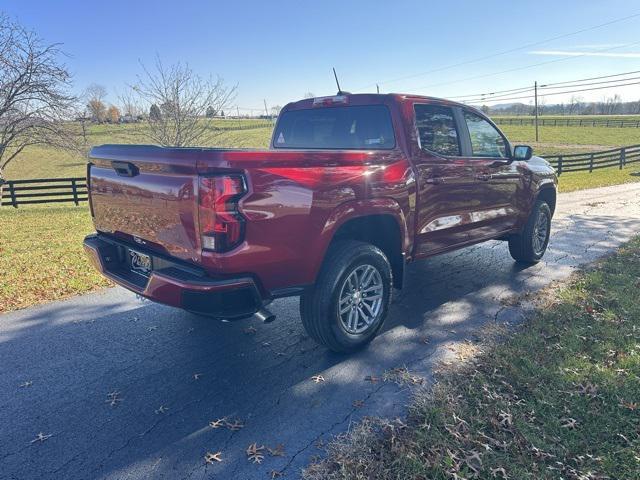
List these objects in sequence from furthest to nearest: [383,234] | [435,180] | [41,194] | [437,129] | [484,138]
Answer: [41,194]
[484,138]
[437,129]
[435,180]
[383,234]

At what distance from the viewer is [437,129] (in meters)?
4.27

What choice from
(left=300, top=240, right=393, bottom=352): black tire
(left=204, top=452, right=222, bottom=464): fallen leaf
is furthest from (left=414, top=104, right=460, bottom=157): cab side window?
(left=204, top=452, right=222, bottom=464): fallen leaf

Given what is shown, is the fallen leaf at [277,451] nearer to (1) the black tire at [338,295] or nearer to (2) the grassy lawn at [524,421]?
(2) the grassy lawn at [524,421]

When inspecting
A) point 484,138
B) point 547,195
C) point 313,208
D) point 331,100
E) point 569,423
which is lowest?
point 569,423

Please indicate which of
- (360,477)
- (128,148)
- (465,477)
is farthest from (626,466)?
(128,148)

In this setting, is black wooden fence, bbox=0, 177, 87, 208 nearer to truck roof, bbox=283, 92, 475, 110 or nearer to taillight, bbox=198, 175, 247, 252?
truck roof, bbox=283, 92, 475, 110

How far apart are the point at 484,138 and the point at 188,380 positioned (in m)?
3.92

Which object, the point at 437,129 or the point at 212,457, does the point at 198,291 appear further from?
the point at 437,129

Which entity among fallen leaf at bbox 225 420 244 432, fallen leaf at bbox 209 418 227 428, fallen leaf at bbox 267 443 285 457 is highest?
fallen leaf at bbox 209 418 227 428

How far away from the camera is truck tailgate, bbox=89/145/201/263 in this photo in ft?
8.64

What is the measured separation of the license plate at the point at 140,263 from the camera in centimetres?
311

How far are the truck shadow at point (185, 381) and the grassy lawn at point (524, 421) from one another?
253 mm

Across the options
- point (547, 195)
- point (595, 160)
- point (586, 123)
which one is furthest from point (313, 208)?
point (586, 123)

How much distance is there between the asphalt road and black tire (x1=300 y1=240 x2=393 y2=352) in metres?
0.18
